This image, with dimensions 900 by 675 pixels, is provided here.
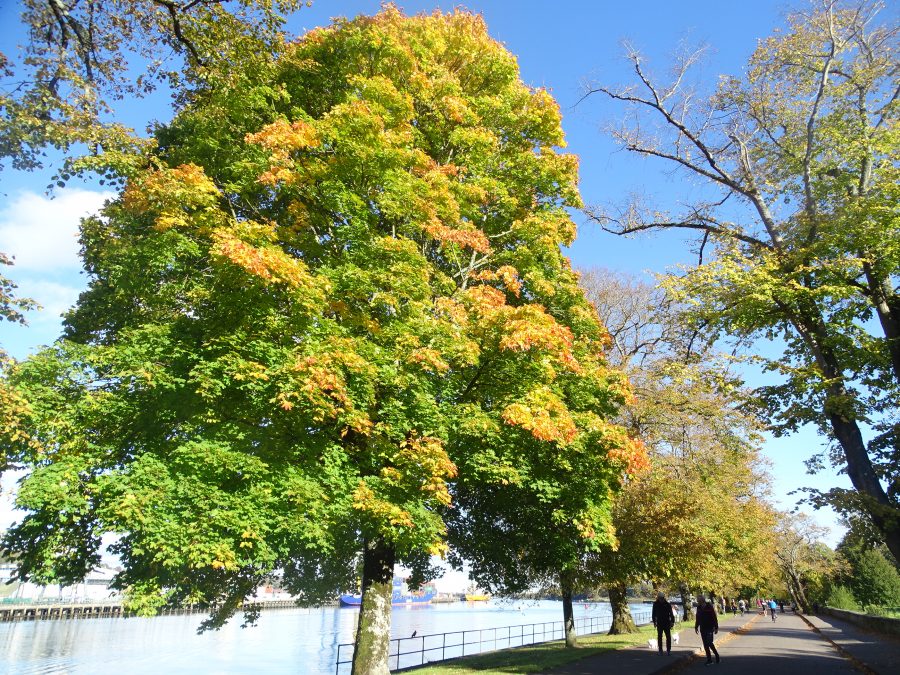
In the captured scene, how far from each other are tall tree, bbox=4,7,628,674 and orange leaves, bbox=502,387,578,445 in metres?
0.05

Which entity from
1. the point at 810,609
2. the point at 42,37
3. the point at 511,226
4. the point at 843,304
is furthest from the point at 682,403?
the point at 810,609

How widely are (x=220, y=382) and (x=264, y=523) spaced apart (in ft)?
7.53

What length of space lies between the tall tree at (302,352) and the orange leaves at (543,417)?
0.05 metres

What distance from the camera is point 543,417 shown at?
9.99 m

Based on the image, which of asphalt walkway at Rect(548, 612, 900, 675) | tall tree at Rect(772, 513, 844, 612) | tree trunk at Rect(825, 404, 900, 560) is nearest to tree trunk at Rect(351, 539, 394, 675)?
asphalt walkway at Rect(548, 612, 900, 675)

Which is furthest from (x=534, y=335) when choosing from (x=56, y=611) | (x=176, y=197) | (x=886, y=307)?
(x=56, y=611)

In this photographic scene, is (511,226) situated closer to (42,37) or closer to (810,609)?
(42,37)

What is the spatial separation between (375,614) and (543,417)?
205 inches

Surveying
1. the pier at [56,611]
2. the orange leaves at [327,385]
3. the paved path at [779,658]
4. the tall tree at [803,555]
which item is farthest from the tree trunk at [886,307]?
the pier at [56,611]

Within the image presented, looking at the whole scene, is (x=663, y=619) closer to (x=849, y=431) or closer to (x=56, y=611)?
(x=849, y=431)

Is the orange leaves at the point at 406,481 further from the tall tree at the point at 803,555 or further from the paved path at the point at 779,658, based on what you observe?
the tall tree at the point at 803,555

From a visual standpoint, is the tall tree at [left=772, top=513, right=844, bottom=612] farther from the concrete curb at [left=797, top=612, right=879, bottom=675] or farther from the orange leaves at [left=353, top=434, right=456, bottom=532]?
the orange leaves at [left=353, top=434, right=456, bottom=532]

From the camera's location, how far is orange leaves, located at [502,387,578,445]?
979 centimetres

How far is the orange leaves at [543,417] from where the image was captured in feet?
32.1
